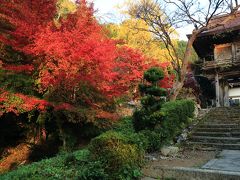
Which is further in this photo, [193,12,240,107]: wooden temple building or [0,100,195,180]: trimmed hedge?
[193,12,240,107]: wooden temple building

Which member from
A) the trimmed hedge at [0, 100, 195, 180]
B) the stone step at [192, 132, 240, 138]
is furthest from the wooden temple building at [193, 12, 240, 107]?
the trimmed hedge at [0, 100, 195, 180]

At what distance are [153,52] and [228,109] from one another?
12.9 meters

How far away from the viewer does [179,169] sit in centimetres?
744

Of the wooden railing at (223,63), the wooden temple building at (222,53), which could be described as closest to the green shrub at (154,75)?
the wooden temple building at (222,53)

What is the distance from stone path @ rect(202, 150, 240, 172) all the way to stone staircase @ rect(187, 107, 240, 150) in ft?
3.15

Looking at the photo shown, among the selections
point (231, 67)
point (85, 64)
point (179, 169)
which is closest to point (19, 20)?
point (85, 64)

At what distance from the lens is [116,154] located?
22.1 feet

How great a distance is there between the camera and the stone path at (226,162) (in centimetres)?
764

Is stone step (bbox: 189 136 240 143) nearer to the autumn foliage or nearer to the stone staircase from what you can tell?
Result: the stone staircase

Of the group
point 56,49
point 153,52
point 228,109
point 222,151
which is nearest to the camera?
point 222,151

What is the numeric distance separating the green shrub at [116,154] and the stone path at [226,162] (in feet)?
7.55

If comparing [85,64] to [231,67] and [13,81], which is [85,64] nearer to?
[13,81]

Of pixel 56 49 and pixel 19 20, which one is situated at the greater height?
pixel 19 20

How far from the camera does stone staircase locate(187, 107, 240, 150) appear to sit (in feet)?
36.6
